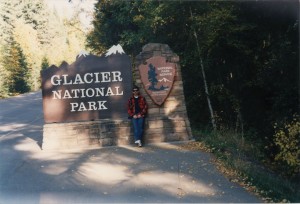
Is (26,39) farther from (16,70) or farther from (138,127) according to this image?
(138,127)

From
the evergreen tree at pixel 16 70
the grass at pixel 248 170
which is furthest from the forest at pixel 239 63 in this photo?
the evergreen tree at pixel 16 70

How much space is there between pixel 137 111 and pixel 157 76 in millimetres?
1178

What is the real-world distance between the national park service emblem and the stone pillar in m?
0.13

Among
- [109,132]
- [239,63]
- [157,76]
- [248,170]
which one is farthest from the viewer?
[239,63]

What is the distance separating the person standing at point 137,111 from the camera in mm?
9508

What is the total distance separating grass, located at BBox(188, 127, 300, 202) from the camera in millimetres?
5961

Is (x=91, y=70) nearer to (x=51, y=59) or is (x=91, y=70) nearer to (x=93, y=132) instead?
(x=93, y=132)

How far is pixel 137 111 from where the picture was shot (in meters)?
9.59

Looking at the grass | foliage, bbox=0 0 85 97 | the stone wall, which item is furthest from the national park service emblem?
foliage, bbox=0 0 85 97

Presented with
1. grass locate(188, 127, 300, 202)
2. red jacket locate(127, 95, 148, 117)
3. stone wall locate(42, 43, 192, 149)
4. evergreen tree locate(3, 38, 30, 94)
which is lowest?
grass locate(188, 127, 300, 202)

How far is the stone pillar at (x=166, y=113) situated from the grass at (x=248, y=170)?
622 mm

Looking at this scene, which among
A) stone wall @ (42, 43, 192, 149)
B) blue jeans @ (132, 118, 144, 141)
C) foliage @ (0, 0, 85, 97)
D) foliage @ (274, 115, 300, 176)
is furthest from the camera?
foliage @ (0, 0, 85, 97)

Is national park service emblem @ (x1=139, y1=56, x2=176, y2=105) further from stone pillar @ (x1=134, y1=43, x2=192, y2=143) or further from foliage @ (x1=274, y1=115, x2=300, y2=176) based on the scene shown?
foliage @ (x1=274, y1=115, x2=300, y2=176)

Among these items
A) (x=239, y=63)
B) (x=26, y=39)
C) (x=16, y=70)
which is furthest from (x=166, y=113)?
(x=26, y=39)
